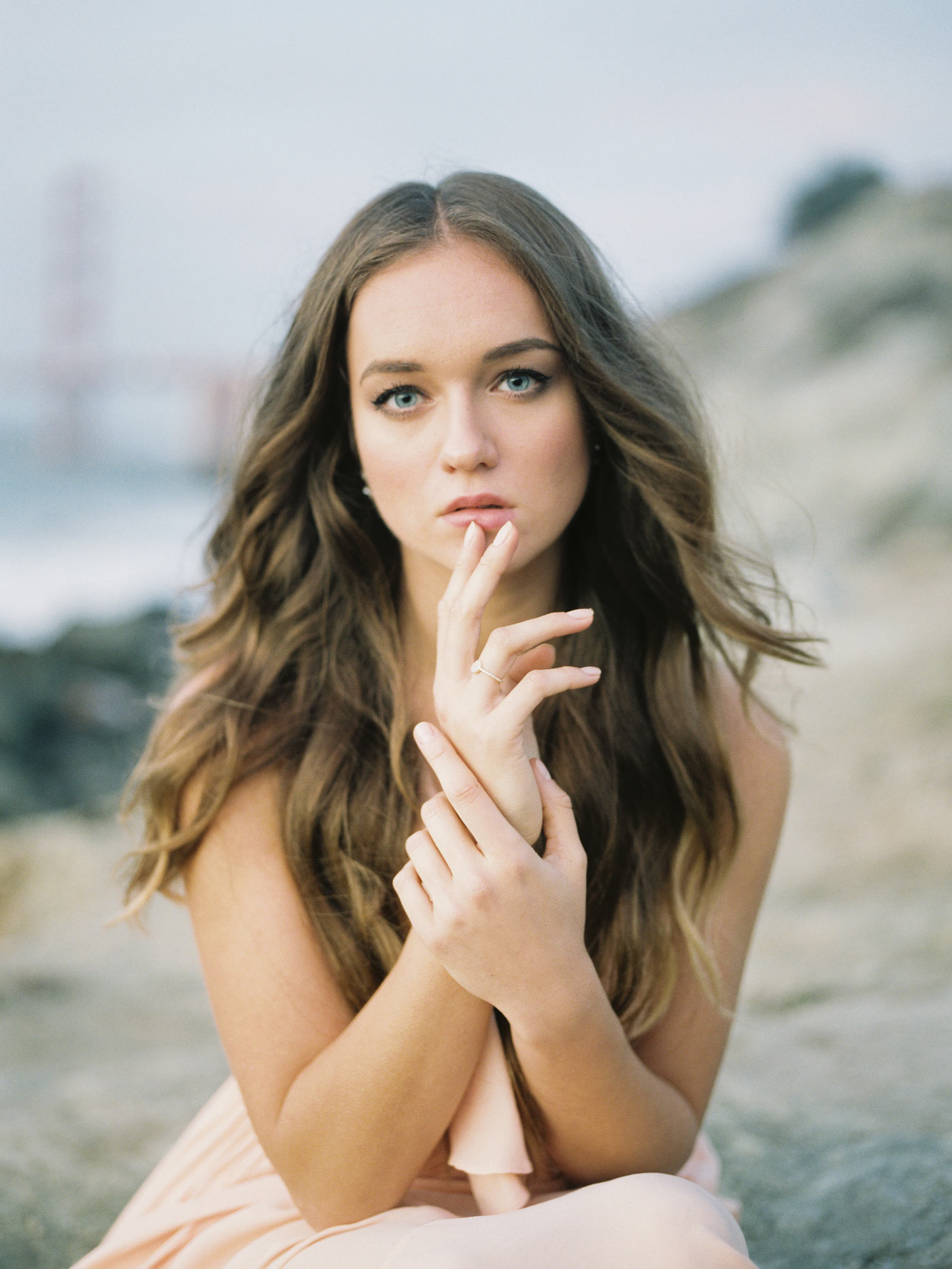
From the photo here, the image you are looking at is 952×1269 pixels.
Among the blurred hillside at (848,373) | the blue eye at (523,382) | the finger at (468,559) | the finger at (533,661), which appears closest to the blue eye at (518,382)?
the blue eye at (523,382)

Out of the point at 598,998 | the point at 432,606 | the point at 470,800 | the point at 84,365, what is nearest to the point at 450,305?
the point at 432,606

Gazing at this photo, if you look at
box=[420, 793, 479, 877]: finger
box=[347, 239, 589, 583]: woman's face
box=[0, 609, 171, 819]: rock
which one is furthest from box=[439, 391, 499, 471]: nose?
box=[0, 609, 171, 819]: rock

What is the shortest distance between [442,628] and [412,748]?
1.87 ft

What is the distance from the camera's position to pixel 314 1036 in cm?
185

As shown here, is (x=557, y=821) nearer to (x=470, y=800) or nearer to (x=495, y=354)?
(x=470, y=800)

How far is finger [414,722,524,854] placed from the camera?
1516 millimetres

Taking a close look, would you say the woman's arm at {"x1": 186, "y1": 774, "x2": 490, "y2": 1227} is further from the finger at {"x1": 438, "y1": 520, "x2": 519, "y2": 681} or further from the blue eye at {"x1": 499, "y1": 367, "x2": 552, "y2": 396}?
the blue eye at {"x1": 499, "y1": 367, "x2": 552, "y2": 396}

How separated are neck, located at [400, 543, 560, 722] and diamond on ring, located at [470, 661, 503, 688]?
1.61 feet

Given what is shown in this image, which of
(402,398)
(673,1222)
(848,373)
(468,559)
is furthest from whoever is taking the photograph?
(848,373)

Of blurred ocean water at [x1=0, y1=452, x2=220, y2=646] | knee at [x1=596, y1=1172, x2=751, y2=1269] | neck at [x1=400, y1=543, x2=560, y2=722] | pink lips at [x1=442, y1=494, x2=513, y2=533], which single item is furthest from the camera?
blurred ocean water at [x1=0, y1=452, x2=220, y2=646]

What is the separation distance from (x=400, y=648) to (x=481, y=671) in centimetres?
63

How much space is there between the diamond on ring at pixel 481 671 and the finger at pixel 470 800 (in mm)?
96

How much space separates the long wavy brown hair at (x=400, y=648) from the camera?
1938 millimetres

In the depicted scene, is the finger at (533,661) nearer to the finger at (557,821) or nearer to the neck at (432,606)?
the finger at (557,821)
